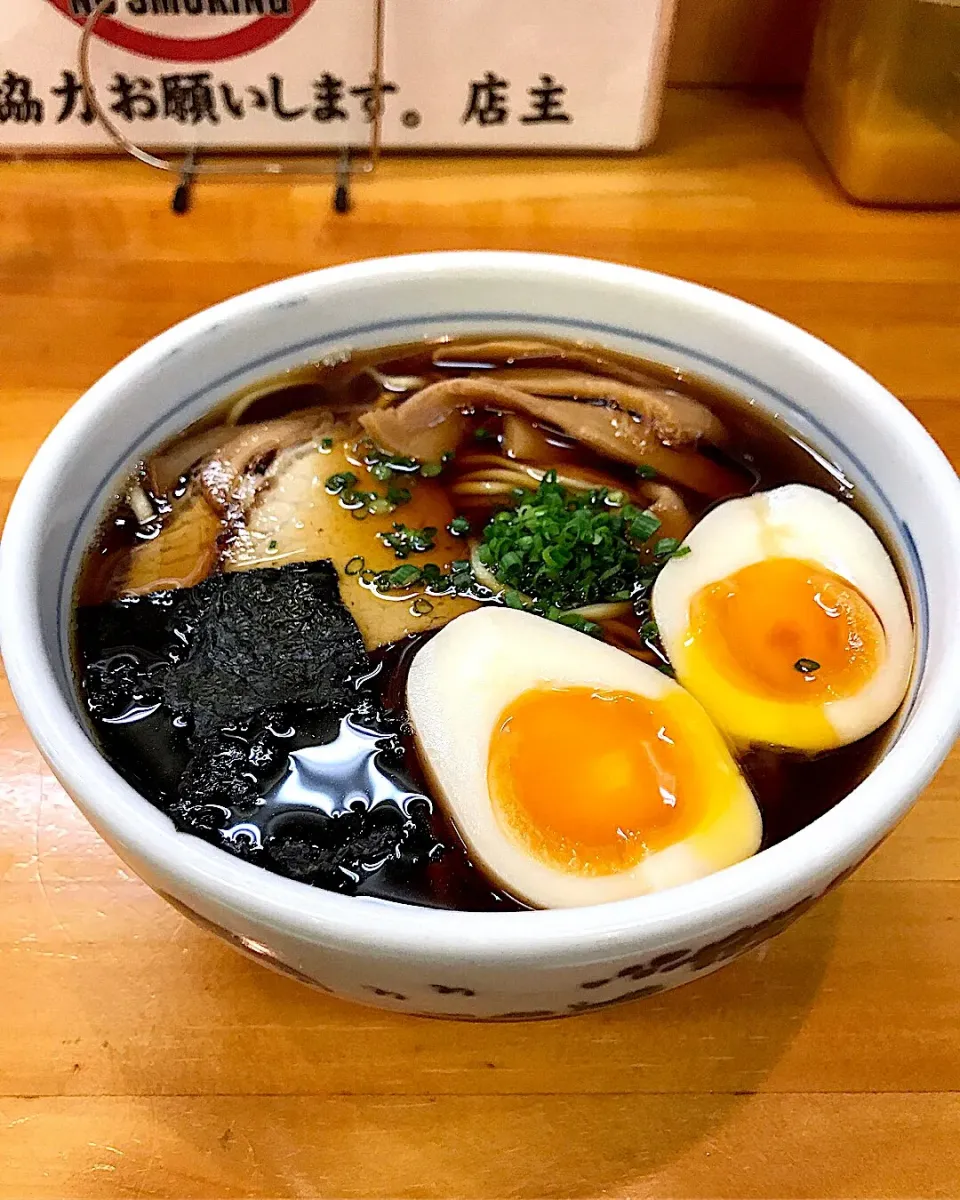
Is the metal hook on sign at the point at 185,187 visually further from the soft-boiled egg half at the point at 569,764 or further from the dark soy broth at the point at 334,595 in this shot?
the soft-boiled egg half at the point at 569,764

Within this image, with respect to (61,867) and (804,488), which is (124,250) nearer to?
(61,867)

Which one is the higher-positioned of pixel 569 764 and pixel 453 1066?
pixel 569 764

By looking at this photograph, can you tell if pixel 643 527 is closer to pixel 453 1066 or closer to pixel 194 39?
pixel 453 1066

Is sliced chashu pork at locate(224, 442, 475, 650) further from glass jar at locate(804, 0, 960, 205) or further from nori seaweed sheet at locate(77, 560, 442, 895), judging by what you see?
glass jar at locate(804, 0, 960, 205)

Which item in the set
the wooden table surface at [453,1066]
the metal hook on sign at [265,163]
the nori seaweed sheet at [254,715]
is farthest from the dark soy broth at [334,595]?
the metal hook on sign at [265,163]

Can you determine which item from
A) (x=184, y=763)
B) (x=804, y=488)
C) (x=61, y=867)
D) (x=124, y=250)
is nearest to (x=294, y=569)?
(x=184, y=763)

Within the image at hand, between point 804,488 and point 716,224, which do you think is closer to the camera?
point 804,488

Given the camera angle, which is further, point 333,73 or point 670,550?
point 333,73

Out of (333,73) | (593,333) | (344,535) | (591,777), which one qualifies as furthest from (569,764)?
(333,73)
